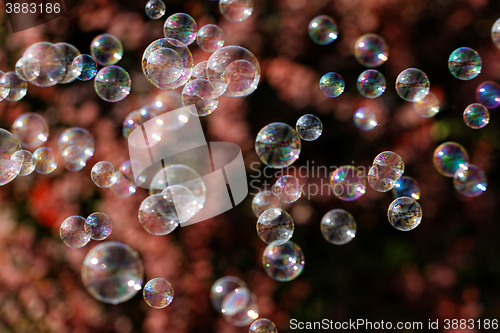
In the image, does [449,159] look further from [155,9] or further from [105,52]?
[105,52]

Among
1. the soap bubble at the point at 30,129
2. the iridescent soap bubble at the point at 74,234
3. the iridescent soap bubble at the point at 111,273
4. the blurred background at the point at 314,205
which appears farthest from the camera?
the blurred background at the point at 314,205

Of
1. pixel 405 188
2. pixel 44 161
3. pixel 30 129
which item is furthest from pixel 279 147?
pixel 30 129

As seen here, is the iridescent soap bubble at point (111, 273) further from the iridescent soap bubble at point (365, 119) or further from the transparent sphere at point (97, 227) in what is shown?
the iridescent soap bubble at point (365, 119)

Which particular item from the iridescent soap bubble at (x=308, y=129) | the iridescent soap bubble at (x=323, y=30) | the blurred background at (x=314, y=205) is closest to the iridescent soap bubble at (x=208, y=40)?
the blurred background at (x=314, y=205)

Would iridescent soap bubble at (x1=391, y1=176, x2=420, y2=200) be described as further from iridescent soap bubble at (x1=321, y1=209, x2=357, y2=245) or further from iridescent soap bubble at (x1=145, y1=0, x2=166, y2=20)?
iridescent soap bubble at (x1=145, y1=0, x2=166, y2=20)

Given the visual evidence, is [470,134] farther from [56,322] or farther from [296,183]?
[56,322]

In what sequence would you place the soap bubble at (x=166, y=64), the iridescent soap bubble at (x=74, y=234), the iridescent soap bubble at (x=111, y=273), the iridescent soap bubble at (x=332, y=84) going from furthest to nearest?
the iridescent soap bubble at (x=332, y=84), the iridescent soap bubble at (x=74, y=234), the soap bubble at (x=166, y=64), the iridescent soap bubble at (x=111, y=273)

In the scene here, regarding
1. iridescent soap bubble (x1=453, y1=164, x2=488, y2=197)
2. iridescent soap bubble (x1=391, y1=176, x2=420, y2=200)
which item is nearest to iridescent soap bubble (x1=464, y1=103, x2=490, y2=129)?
iridescent soap bubble (x1=453, y1=164, x2=488, y2=197)

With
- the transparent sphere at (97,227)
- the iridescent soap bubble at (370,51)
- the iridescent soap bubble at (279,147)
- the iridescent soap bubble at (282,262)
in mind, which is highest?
the iridescent soap bubble at (370,51)
